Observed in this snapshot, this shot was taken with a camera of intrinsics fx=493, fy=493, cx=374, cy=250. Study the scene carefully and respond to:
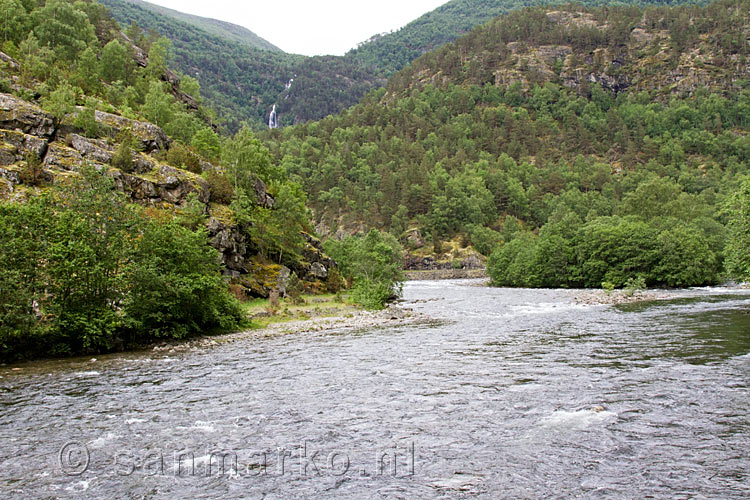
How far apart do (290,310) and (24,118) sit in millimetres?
32105

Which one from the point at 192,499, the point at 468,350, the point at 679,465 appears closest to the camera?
the point at 192,499

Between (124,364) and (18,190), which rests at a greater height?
(18,190)

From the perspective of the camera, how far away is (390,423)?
51.8 ft

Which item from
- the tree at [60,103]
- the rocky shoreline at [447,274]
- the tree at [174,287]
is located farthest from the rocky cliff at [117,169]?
the rocky shoreline at [447,274]

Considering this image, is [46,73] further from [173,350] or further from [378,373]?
[378,373]

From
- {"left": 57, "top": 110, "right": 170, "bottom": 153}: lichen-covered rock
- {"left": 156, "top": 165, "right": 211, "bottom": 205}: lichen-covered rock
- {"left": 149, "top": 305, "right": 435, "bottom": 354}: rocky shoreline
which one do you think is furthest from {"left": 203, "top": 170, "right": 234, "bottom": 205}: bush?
{"left": 149, "top": 305, "right": 435, "bottom": 354}: rocky shoreline

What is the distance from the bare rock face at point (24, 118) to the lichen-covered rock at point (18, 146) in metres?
1.26

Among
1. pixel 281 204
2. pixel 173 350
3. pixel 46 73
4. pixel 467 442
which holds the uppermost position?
pixel 46 73

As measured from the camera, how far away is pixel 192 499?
1065 centimetres

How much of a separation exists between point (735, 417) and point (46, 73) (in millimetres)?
78233

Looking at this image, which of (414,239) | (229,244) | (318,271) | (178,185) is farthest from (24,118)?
(414,239)

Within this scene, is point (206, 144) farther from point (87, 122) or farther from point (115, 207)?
point (115, 207)

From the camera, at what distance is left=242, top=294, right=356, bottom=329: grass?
43.8m

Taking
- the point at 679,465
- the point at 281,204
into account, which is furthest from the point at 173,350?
the point at 281,204
